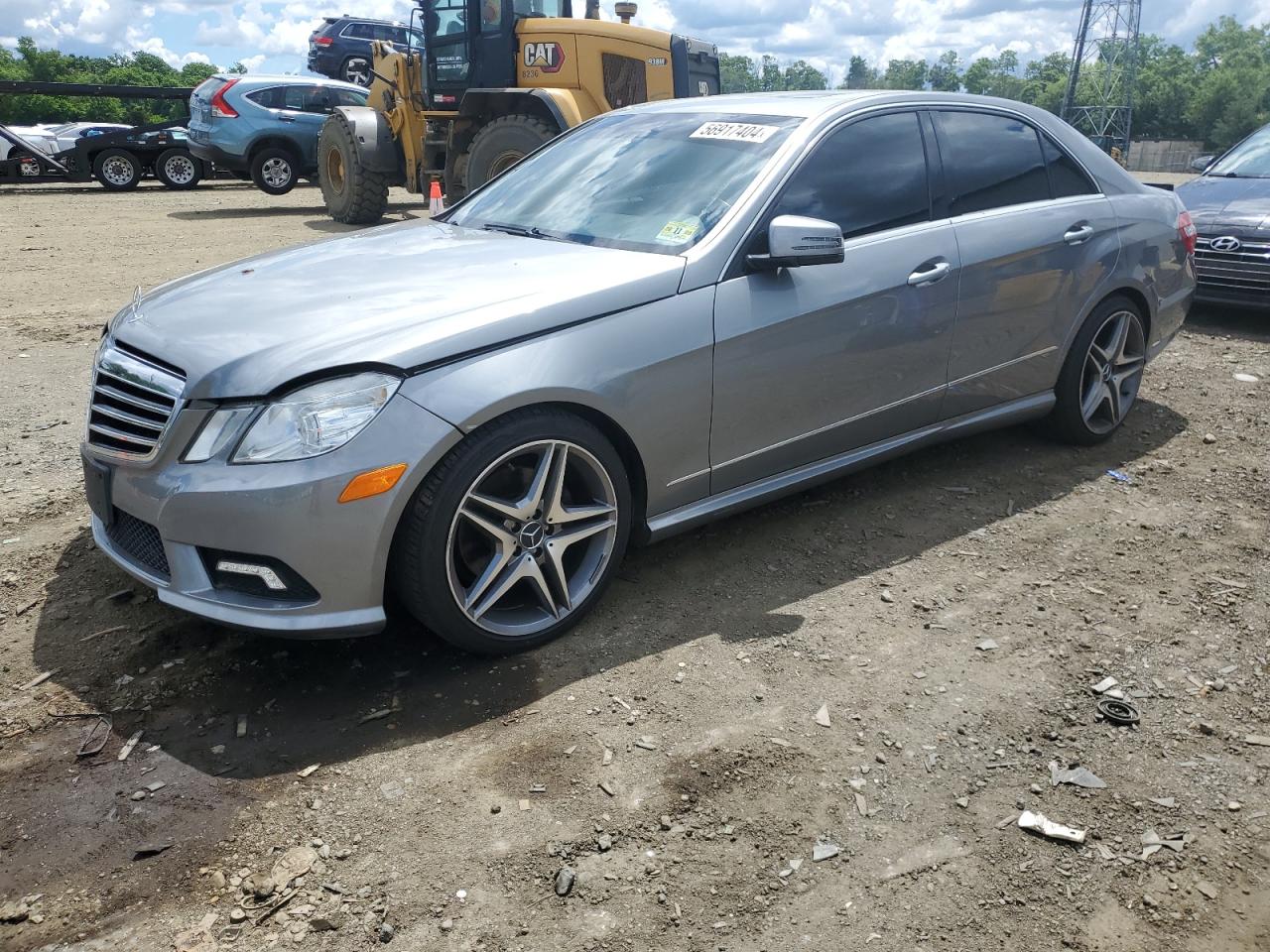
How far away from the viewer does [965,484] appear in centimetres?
487

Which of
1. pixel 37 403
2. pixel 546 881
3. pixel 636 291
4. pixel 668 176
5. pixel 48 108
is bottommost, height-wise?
pixel 546 881

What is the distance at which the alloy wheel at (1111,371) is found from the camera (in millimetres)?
5121

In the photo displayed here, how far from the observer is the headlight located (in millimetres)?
2910

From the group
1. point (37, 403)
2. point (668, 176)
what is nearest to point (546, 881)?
point (668, 176)

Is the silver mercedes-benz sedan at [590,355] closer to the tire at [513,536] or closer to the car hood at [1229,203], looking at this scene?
the tire at [513,536]

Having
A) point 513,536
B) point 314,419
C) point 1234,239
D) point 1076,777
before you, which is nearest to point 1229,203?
point 1234,239

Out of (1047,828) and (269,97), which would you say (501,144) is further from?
(1047,828)

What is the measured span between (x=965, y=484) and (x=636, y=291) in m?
2.19

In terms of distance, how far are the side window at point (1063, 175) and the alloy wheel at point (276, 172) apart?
15.1 metres

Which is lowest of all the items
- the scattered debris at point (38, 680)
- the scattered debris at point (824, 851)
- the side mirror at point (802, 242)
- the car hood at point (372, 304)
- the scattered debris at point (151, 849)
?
the scattered debris at point (824, 851)

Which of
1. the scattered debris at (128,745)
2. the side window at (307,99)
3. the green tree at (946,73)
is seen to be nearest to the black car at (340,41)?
the side window at (307,99)

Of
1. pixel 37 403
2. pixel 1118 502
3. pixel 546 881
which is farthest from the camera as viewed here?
pixel 37 403

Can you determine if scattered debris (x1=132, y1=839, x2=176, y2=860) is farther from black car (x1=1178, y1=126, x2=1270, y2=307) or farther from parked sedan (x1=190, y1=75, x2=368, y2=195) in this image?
parked sedan (x1=190, y1=75, x2=368, y2=195)

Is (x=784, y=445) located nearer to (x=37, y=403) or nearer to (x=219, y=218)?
(x=37, y=403)
